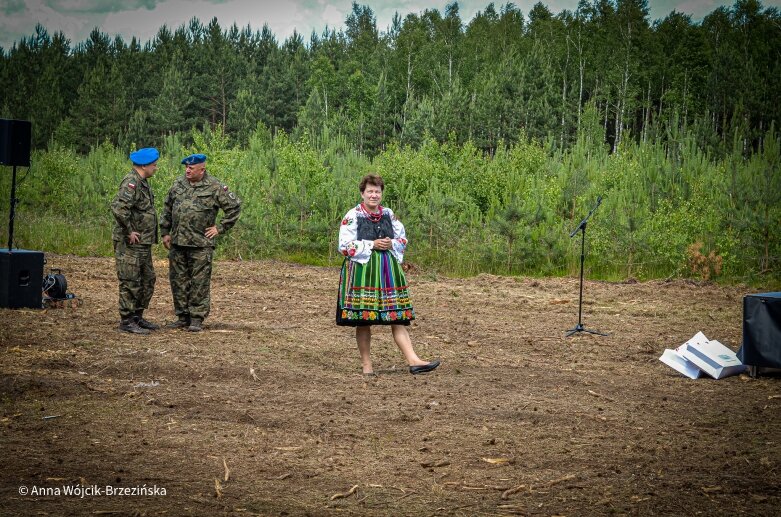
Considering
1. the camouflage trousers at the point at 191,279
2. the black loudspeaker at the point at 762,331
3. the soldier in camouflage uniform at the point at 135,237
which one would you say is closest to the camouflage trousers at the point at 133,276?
the soldier in camouflage uniform at the point at 135,237

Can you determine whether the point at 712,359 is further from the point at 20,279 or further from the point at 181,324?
the point at 20,279

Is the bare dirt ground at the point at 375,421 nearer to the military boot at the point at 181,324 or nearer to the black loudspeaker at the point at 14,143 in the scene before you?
the military boot at the point at 181,324

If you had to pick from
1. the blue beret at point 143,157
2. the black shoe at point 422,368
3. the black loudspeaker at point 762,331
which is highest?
the blue beret at point 143,157

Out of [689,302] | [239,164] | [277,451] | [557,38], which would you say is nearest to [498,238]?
[689,302]

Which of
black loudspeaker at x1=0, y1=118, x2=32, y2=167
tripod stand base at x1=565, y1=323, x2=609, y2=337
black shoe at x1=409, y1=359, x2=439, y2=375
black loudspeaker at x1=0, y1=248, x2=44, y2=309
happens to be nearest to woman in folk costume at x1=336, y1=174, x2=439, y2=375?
black shoe at x1=409, y1=359, x2=439, y2=375

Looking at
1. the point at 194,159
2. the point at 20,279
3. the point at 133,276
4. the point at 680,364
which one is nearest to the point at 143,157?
the point at 194,159

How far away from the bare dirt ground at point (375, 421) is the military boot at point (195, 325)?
1.03ft

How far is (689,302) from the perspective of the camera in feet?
45.0

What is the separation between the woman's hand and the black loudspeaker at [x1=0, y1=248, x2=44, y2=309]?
18.0 ft

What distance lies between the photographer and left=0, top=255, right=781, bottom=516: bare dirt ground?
16.2 ft

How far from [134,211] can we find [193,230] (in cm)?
66

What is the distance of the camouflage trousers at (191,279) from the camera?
33.2 ft

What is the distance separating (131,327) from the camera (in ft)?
33.0

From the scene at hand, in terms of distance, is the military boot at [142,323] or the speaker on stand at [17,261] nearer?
the military boot at [142,323]
